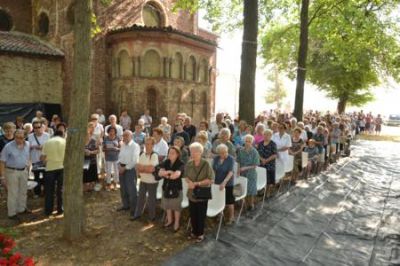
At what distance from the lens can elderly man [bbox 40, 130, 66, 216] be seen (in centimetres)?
707

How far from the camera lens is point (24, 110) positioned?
17062 millimetres

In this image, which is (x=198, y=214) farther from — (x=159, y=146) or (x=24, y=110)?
(x=24, y=110)

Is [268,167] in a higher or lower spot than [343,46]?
lower

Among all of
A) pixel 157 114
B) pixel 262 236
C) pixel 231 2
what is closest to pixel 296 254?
pixel 262 236

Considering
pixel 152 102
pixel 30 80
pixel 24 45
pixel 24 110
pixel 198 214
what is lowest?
pixel 198 214

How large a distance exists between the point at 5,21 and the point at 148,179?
58.4 feet

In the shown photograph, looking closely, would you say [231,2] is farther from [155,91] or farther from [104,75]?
[104,75]

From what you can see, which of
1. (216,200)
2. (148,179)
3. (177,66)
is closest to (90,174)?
(148,179)

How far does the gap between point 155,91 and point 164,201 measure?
1093cm

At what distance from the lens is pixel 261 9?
56.4 feet

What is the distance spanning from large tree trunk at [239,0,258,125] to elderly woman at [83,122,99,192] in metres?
4.73

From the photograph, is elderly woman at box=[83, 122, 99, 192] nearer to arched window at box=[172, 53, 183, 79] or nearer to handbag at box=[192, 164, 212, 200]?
handbag at box=[192, 164, 212, 200]

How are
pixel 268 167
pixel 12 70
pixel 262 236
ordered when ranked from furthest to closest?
pixel 12 70
pixel 268 167
pixel 262 236

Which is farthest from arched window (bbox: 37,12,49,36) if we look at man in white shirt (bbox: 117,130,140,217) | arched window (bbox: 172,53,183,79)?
man in white shirt (bbox: 117,130,140,217)
